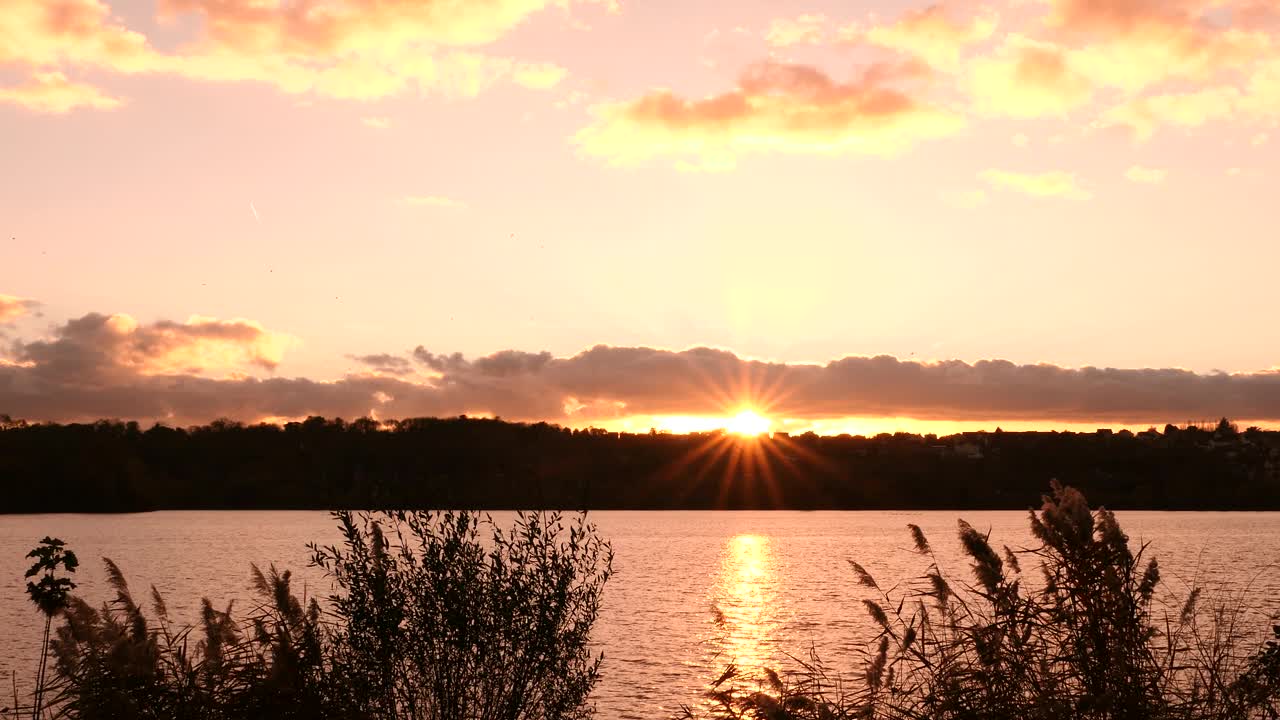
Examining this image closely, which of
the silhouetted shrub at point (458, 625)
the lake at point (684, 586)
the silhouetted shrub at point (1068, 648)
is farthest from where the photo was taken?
the lake at point (684, 586)

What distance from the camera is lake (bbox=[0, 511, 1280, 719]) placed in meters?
48.7

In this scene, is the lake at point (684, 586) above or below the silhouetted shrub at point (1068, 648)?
Answer: below

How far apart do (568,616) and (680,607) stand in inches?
2216

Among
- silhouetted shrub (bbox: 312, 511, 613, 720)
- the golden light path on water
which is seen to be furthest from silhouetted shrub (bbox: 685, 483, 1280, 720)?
silhouetted shrub (bbox: 312, 511, 613, 720)

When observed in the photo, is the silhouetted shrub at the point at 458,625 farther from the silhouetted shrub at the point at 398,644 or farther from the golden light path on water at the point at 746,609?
the golden light path on water at the point at 746,609

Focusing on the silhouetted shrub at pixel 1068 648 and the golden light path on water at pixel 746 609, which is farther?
the golden light path on water at pixel 746 609

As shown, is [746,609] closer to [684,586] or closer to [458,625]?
[684,586]

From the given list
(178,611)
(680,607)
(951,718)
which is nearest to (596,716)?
(951,718)

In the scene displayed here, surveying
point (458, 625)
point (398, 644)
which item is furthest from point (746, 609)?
point (398, 644)

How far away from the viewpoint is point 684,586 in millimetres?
97000

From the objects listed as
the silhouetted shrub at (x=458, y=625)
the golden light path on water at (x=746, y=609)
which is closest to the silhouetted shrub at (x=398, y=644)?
the silhouetted shrub at (x=458, y=625)

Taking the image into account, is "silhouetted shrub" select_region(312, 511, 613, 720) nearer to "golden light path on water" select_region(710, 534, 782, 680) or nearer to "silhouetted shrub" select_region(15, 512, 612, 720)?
"silhouetted shrub" select_region(15, 512, 612, 720)

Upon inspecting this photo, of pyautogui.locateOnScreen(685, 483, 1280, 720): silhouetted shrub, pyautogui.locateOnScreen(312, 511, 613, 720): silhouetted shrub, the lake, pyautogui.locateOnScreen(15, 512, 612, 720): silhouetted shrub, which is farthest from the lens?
the lake

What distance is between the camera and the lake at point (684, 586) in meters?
48.7
